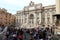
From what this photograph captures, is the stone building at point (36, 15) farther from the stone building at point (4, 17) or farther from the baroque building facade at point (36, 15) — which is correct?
the stone building at point (4, 17)

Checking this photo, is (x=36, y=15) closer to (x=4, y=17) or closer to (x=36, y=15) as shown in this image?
(x=36, y=15)

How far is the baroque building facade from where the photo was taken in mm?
53016

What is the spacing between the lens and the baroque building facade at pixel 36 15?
5302 cm

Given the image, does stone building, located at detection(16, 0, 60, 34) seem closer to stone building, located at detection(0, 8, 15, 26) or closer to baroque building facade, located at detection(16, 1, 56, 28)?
baroque building facade, located at detection(16, 1, 56, 28)

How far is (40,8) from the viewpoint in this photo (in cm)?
5588

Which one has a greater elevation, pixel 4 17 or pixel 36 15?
pixel 4 17

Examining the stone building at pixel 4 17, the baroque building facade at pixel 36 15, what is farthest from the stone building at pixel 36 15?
the stone building at pixel 4 17

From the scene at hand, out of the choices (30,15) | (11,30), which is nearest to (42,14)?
(30,15)

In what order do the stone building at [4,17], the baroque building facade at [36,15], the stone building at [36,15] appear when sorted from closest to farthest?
the stone building at [36,15] < the baroque building facade at [36,15] < the stone building at [4,17]

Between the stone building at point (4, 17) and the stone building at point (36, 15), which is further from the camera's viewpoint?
the stone building at point (4, 17)

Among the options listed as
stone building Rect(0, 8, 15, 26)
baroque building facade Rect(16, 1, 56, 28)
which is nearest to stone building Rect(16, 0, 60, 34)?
baroque building facade Rect(16, 1, 56, 28)

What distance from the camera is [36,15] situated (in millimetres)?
58031

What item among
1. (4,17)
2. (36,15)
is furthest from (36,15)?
(4,17)

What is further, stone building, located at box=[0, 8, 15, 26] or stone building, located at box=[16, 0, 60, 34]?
stone building, located at box=[0, 8, 15, 26]
